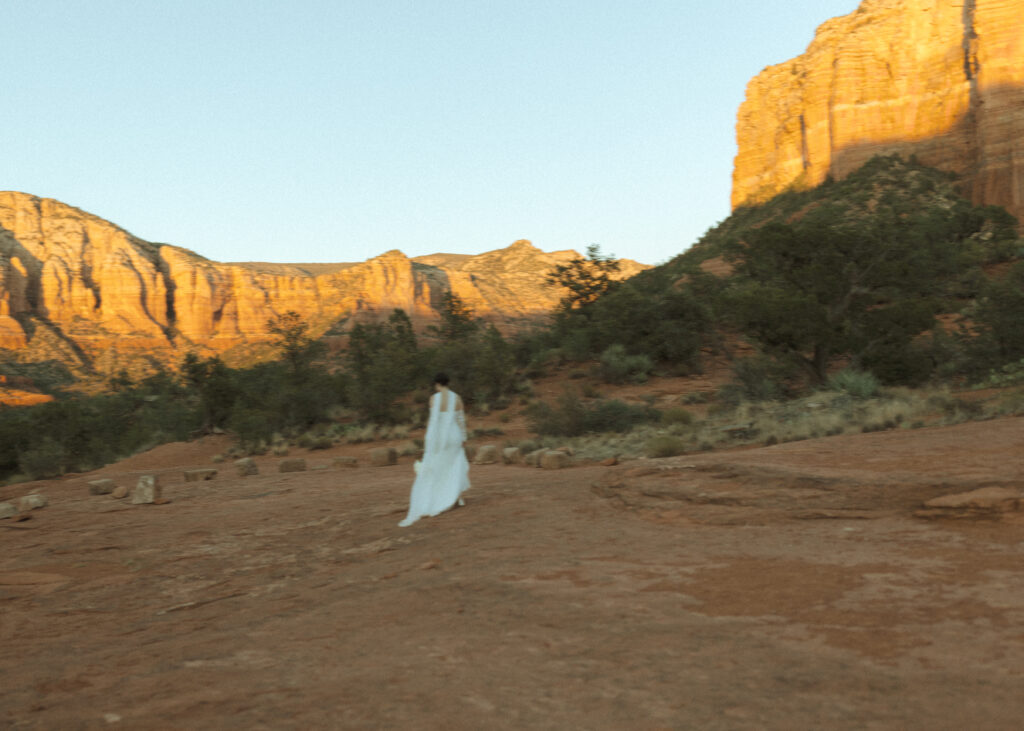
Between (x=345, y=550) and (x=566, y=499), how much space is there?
2545 millimetres

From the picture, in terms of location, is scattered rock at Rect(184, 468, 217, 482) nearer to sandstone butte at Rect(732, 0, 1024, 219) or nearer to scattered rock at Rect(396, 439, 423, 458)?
scattered rock at Rect(396, 439, 423, 458)

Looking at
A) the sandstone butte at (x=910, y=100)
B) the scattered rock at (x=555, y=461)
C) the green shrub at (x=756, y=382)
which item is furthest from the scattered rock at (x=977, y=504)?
the sandstone butte at (x=910, y=100)

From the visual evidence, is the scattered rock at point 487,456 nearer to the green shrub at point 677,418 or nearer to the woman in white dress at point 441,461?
the green shrub at point 677,418

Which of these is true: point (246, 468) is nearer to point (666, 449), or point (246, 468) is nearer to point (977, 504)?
point (666, 449)

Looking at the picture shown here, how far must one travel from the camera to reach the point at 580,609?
3.91 metres

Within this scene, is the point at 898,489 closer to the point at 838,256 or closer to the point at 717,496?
the point at 717,496

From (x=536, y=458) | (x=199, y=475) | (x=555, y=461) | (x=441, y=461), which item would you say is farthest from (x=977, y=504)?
(x=199, y=475)

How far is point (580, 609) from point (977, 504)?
3480 millimetres

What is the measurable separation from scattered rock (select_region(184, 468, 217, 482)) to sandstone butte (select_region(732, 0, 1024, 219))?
1762 inches

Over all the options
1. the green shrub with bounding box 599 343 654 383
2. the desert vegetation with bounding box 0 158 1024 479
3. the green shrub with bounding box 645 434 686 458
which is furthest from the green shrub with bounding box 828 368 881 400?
the green shrub with bounding box 599 343 654 383

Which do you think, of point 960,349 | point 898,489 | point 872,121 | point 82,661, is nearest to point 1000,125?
point 872,121

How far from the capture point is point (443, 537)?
670 cm

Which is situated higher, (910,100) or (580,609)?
(910,100)

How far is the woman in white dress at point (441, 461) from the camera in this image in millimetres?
7762
